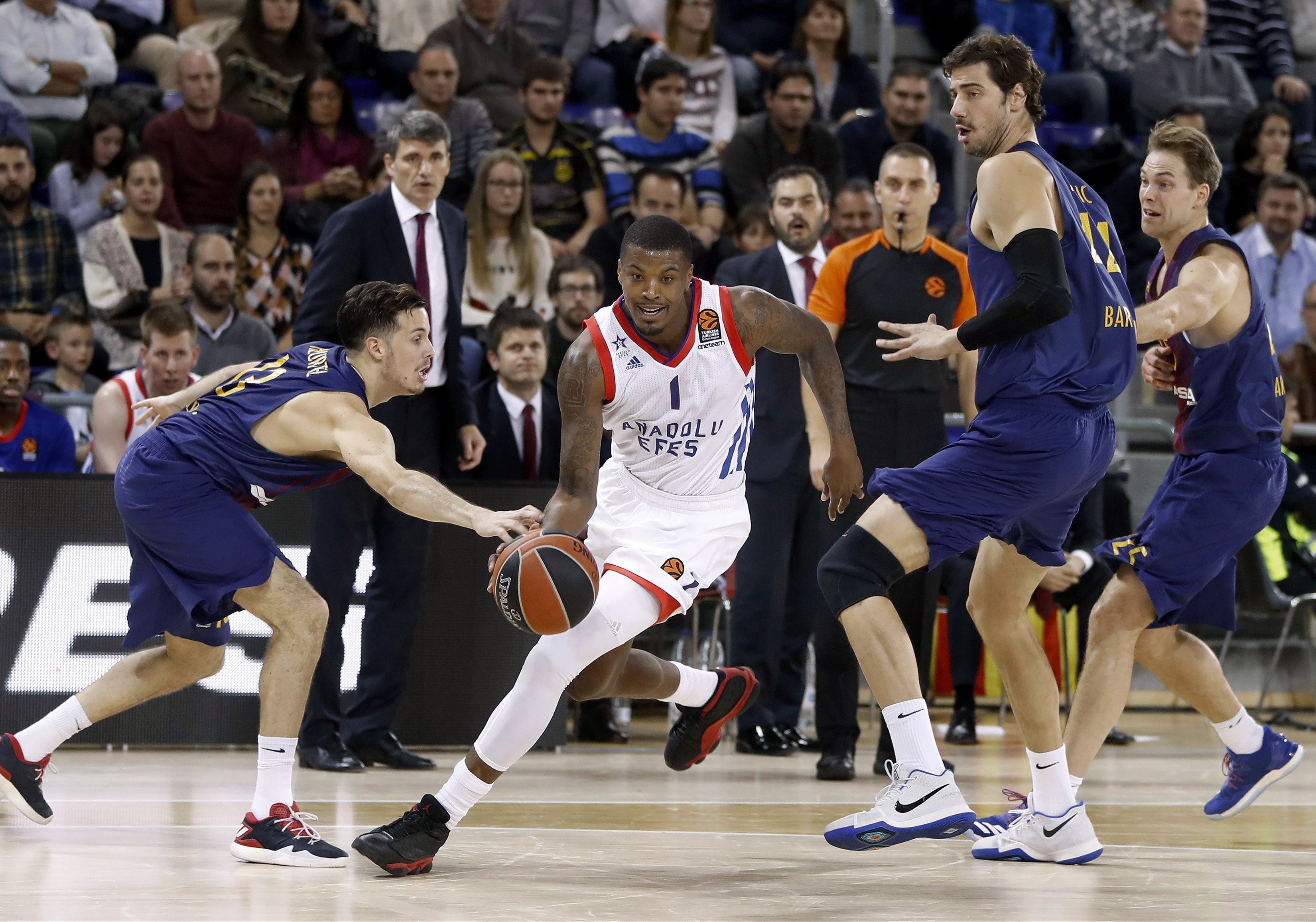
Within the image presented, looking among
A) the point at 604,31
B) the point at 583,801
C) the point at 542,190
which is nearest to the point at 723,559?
the point at 583,801

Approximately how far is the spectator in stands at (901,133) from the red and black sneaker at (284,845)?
724 cm

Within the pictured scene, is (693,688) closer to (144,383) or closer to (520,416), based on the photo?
(520,416)

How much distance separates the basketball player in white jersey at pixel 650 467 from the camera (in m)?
4.26

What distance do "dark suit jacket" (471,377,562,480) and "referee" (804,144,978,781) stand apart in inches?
64.9

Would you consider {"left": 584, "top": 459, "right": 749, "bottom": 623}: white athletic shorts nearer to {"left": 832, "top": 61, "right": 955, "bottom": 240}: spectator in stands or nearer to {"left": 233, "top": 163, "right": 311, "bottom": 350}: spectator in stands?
{"left": 233, "top": 163, "right": 311, "bottom": 350}: spectator in stands

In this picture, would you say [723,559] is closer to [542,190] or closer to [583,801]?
[583,801]

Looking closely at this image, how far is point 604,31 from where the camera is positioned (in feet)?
38.8

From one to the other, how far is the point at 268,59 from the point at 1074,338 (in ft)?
25.4

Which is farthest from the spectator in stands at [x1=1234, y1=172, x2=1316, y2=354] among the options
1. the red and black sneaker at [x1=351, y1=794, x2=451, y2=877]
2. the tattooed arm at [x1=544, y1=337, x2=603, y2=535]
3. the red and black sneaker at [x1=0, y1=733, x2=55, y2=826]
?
the red and black sneaker at [x1=0, y1=733, x2=55, y2=826]

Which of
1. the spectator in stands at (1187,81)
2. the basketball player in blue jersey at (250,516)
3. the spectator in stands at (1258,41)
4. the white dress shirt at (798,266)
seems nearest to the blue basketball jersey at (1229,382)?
the white dress shirt at (798,266)

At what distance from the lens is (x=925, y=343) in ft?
13.6

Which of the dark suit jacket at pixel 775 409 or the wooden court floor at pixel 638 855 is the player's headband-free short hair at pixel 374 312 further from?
the dark suit jacket at pixel 775 409

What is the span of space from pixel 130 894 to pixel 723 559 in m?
1.93

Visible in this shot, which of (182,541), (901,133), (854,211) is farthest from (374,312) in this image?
(901,133)
